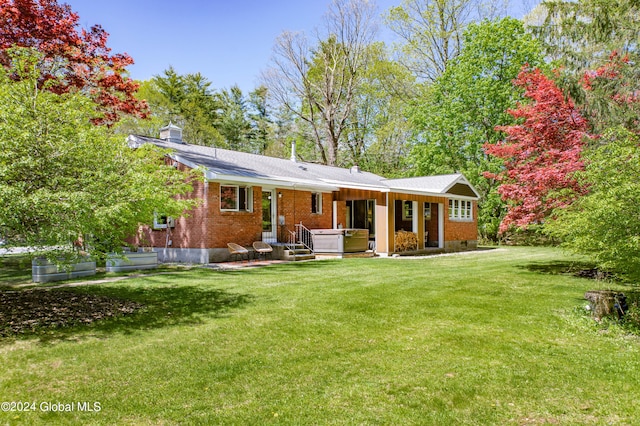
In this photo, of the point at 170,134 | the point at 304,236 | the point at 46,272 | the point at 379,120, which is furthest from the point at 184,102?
the point at 46,272

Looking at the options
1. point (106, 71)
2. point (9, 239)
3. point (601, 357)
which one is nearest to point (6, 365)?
point (9, 239)

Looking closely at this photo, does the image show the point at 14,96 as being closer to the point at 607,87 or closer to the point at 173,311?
the point at 173,311

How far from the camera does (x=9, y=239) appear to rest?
622cm

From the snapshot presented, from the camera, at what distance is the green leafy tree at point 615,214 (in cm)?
610

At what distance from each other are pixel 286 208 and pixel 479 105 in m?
16.2

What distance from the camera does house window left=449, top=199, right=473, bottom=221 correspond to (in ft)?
73.9

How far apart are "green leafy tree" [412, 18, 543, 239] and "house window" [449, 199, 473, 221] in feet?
6.05

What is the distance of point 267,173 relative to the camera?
56.5 feet

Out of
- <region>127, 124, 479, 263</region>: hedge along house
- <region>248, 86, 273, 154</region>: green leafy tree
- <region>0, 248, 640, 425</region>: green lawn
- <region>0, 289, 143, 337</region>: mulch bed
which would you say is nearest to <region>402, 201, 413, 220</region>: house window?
<region>127, 124, 479, 263</region>: hedge along house

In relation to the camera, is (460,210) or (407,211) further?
(460,210)

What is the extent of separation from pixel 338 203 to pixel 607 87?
11935 mm

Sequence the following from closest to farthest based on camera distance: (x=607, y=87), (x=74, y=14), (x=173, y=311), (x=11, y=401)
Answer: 1. (x=11, y=401)
2. (x=173, y=311)
3. (x=607, y=87)
4. (x=74, y=14)

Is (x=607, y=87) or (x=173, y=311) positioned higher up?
(x=607, y=87)

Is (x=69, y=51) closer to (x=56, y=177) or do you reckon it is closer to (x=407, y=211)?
(x=56, y=177)
